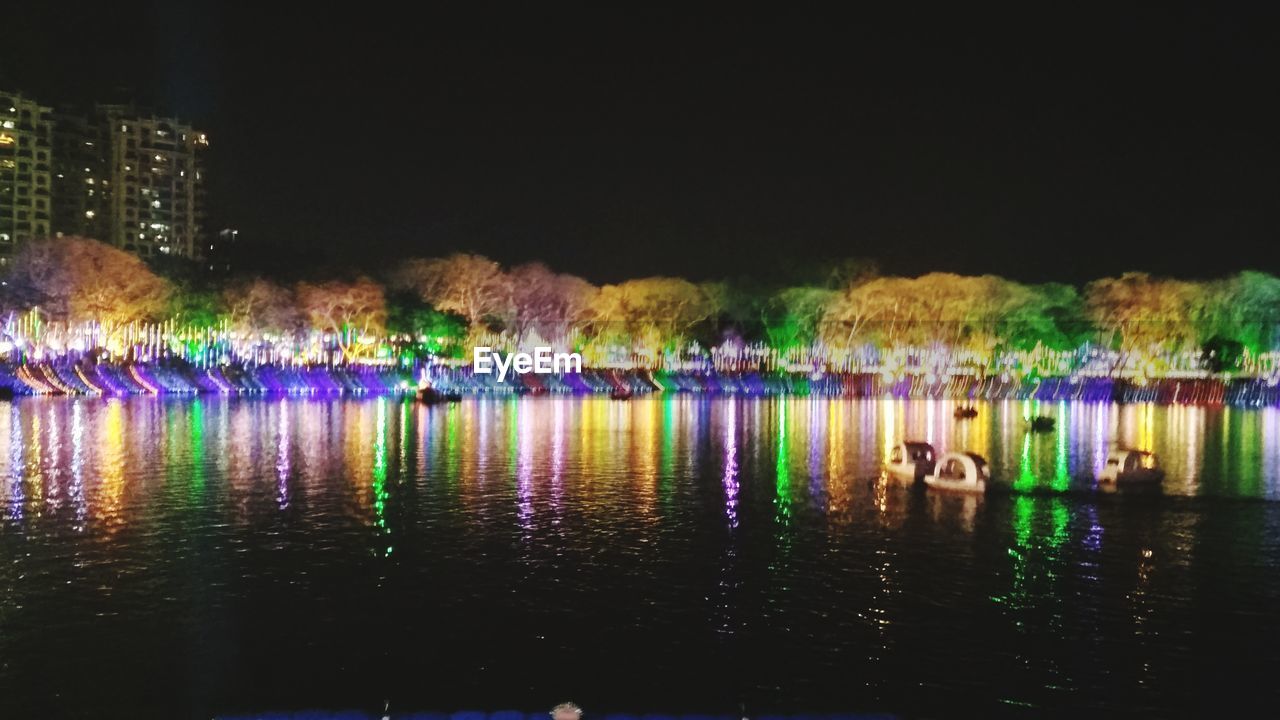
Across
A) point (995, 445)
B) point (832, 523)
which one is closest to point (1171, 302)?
point (995, 445)

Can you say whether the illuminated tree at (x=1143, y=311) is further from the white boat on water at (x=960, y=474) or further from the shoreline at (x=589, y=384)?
the white boat on water at (x=960, y=474)

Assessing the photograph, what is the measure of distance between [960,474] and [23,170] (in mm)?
102978

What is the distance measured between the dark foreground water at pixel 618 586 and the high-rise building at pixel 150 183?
101080 mm

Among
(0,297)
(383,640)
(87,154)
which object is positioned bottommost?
(383,640)

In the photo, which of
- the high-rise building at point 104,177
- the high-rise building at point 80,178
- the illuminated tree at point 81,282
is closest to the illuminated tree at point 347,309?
the illuminated tree at point 81,282

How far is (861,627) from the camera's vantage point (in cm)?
1141

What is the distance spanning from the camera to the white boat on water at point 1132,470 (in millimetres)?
20922

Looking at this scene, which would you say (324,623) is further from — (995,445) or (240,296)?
(240,296)

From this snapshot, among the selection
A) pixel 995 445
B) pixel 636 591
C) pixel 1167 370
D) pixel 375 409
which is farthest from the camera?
pixel 1167 370

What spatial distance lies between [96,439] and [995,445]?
2333 centimetres

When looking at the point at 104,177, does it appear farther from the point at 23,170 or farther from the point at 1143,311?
the point at 1143,311

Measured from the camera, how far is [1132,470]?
2100cm

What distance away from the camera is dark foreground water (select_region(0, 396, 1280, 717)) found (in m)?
9.76

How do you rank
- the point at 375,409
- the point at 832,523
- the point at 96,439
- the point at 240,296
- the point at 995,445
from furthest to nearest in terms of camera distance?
the point at 240,296 → the point at 375,409 → the point at 995,445 → the point at 96,439 → the point at 832,523
